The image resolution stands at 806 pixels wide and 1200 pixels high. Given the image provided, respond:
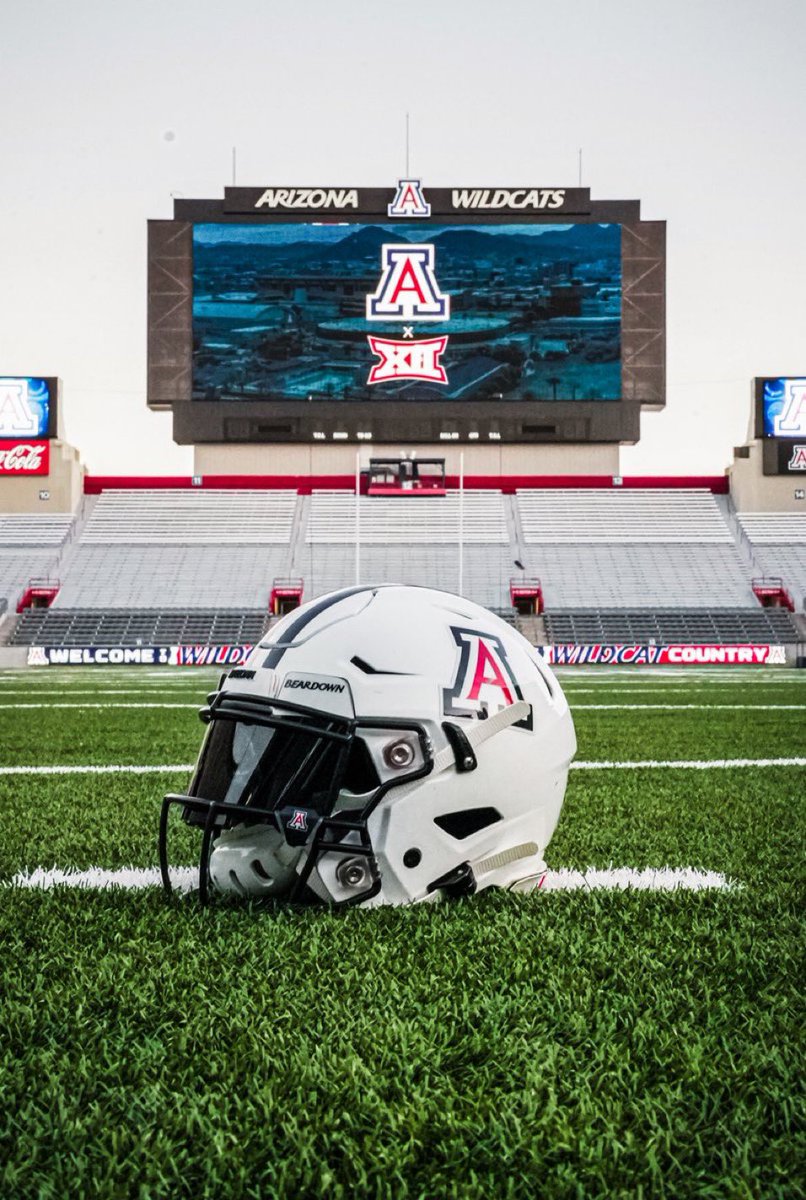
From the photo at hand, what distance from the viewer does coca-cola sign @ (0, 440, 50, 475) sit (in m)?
29.3

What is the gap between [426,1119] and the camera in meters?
1.09

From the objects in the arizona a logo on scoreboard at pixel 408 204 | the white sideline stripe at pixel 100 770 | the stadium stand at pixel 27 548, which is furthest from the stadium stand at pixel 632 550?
the white sideline stripe at pixel 100 770

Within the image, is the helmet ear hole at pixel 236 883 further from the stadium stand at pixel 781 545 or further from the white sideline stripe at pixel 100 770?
the stadium stand at pixel 781 545

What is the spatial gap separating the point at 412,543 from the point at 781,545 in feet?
31.1

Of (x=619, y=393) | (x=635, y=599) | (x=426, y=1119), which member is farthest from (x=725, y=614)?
(x=426, y=1119)

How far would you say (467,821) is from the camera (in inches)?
75.4

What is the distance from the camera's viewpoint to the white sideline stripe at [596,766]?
444 cm

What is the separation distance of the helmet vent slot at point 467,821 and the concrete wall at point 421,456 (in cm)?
2750

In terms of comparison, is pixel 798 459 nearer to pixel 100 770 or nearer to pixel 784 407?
pixel 784 407

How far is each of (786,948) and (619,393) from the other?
26.2 meters

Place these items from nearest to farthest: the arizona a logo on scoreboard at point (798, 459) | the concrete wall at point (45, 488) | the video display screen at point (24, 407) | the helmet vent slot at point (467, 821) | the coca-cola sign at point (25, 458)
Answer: the helmet vent slot at point (467, 821)
the video display screen at point (24, 407)
the coca-cola sign at point (25, 458)
the arizona a logo on scoreboard at point (798, 459)
the concrete wall at point (45, 488)

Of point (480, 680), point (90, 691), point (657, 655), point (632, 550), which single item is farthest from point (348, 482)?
point (480, 680)

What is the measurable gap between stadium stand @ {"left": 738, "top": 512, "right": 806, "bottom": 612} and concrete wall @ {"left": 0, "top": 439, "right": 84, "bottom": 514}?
1799 cm

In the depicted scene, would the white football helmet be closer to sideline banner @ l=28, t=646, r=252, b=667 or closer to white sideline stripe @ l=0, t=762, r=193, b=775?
white sideline stripe @ l=0, t=762, r=193, b=775
